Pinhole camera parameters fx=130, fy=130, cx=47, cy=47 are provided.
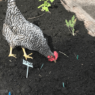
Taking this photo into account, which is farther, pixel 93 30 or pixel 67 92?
pixel 93 30

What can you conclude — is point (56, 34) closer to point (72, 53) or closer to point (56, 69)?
point (72, 53)

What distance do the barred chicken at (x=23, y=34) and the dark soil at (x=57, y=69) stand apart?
0.24 metres

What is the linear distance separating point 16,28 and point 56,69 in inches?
39.5

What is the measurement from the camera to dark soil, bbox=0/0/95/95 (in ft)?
6.24

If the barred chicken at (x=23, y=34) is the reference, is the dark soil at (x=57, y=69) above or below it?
below

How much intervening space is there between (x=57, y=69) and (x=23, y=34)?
2.77ft

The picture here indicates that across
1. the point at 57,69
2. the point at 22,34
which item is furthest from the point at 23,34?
the point at 57,69

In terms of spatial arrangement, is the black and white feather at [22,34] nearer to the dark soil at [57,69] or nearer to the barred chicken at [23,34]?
the barred chicken at [23,34]

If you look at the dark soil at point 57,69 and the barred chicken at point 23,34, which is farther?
the barred chicken at point 23,34

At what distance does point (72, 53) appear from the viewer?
100 inches

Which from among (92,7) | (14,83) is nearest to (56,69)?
(14,83)

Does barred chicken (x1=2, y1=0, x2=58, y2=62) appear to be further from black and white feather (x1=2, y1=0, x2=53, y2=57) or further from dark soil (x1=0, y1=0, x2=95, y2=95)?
dark soil (x1=0, y1=0, x2=95, y2=95)

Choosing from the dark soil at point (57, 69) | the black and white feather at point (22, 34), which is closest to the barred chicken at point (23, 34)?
the black and white feather at point (22, 34)

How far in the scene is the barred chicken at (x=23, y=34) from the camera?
2.22 meters
